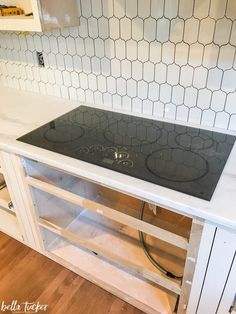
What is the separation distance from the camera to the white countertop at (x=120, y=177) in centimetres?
76

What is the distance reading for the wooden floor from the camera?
1.32 meters

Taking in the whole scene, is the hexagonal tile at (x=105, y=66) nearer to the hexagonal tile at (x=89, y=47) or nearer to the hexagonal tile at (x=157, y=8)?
the hexagonal tile at (x=89, y=47)

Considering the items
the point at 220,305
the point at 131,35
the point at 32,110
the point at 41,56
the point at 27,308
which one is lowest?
the point at 27,308

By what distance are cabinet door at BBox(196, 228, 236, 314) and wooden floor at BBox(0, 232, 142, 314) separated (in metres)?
0.46

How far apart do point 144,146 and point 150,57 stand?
1.45ft

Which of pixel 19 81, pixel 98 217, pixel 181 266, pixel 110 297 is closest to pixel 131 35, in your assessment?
pixel 19 81

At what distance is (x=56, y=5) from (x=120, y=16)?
29cm

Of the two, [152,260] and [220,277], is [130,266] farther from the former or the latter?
[220,277]

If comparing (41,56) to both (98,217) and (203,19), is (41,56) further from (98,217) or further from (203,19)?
(98,217)

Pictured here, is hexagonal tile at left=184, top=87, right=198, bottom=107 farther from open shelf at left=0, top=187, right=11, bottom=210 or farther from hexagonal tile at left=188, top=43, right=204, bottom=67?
open shelf at left=0, top=187, right=11, bottom=210

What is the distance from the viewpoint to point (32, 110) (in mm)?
1482

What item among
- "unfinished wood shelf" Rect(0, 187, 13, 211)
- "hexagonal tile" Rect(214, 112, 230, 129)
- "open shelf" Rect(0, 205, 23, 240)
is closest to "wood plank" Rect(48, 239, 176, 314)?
"open shelf" Rect(0, 205, 23, 240)

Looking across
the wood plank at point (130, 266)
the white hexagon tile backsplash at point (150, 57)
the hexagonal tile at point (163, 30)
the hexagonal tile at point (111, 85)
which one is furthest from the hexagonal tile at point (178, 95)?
the wood plank at point (130, 266)

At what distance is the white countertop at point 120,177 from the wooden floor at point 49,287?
774mm
